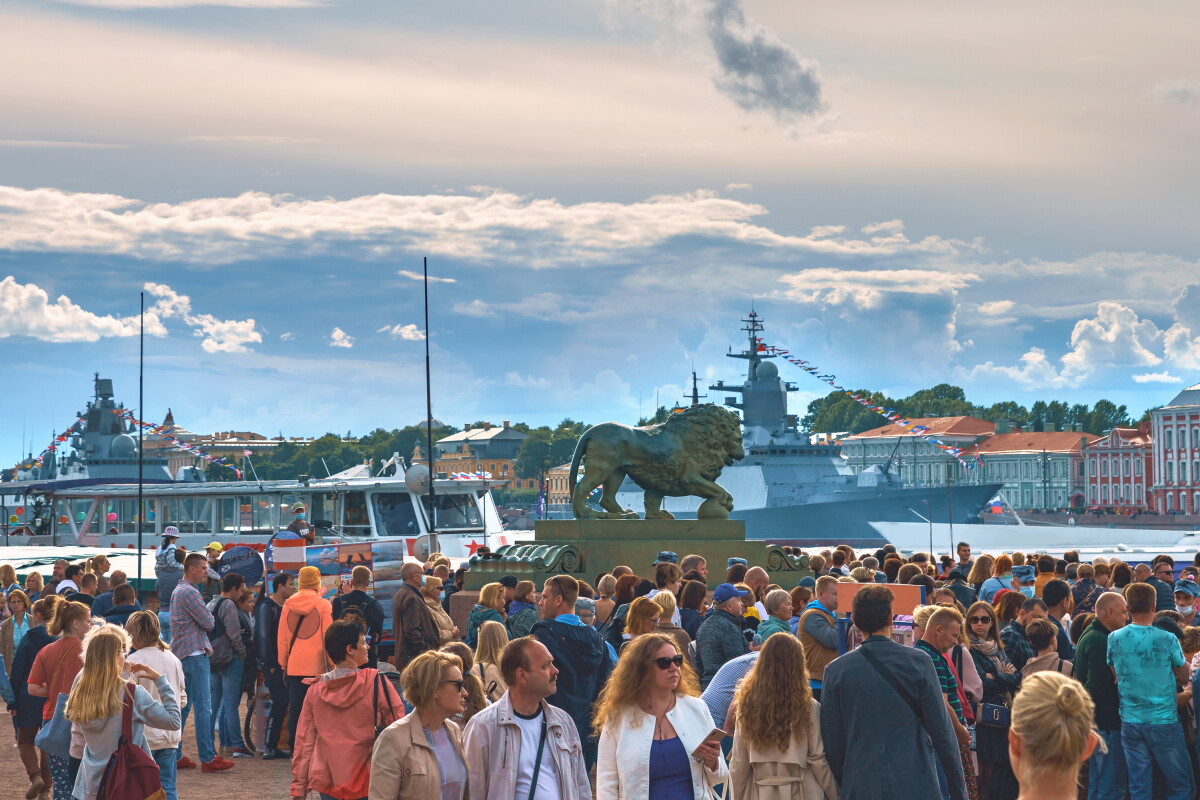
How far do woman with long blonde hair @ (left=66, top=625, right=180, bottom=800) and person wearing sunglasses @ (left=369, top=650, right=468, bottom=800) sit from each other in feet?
6.01

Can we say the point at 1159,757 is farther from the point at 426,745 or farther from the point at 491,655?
the point at 426,745

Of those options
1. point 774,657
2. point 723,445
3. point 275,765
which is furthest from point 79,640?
point 723,445

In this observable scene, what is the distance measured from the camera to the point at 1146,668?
313 inches

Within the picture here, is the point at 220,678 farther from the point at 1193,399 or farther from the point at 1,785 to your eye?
the point at 1193,399

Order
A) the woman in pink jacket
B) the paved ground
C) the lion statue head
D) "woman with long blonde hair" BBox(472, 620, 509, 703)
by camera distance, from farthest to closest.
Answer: the lion statue head
the paved ground
"woman with long blonde hair" BBox(472, 620, 509, 703)
the woman in pink jacket

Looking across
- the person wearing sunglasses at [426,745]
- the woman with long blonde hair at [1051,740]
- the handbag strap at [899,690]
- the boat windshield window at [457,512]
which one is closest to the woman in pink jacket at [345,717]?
the person wearing sunglasses at [426,745]

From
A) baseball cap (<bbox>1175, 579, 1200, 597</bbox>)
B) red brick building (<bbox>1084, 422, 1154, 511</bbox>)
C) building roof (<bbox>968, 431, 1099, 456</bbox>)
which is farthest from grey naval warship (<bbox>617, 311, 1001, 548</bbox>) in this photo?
building roof (<bbox>968, 431, 1099, 456</bbox>)

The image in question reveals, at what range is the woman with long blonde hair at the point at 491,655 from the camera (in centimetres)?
740

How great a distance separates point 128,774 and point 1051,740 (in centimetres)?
437

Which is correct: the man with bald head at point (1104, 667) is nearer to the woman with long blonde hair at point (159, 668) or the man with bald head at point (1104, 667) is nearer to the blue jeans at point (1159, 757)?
the blue jeans at point (1159, 757)

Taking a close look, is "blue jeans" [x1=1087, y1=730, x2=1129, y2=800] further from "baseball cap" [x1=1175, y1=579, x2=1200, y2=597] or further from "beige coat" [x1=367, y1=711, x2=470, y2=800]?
"beige coat" [x1=367, y1=711, x2=470, y2=800]

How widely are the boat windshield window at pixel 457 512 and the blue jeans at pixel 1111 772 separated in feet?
67.9

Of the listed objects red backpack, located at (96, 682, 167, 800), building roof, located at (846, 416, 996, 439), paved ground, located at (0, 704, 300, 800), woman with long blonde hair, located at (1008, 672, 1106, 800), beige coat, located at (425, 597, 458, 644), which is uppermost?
building roof, located at (846, 416, 996, 439)

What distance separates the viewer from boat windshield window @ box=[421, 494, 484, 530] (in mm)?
28656
